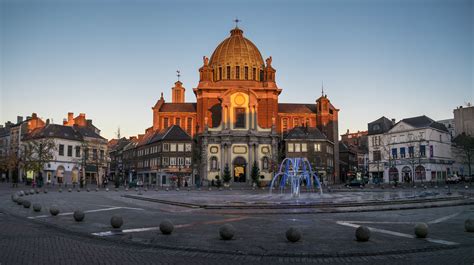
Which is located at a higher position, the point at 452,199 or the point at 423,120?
the point at 423,120

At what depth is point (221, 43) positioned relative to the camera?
104 meters

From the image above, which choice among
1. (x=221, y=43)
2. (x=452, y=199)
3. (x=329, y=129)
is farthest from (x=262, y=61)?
(x=452, y=199)

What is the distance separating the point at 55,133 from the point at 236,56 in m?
42.3

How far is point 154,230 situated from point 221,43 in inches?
3573

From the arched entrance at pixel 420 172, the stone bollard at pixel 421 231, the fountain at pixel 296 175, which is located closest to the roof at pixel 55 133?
the fountain at pixel 296 175

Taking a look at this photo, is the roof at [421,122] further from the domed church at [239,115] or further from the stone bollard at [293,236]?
the stone bollard at [293,236]

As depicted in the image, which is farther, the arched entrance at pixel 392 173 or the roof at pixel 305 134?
the arched entrance at pixel 392 173

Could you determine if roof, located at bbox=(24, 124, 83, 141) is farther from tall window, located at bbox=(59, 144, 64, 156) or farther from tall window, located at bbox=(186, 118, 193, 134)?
tall window, located at bbox=(186, 118, 193, 134)

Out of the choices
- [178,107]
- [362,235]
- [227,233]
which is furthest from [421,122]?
[227,233]

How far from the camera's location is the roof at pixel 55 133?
88.3m

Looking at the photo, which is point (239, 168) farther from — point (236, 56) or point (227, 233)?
point (227, 233)

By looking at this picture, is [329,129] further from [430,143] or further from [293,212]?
[293,212]

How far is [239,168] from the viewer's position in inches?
3501

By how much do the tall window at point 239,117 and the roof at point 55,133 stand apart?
3442 cm
